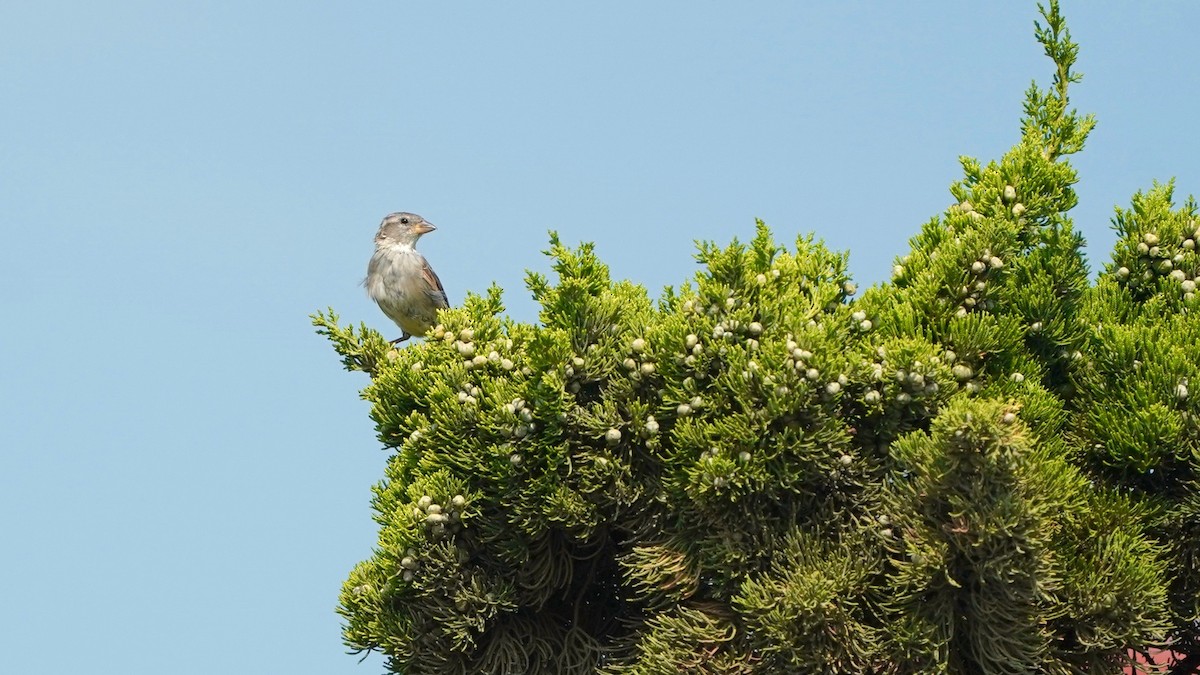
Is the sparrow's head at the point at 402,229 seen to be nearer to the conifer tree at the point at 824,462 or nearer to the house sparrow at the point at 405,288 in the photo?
the house sparrow at the point at 405,288

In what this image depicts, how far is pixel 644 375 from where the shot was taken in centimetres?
943

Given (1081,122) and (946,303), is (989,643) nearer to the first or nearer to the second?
(946,303)

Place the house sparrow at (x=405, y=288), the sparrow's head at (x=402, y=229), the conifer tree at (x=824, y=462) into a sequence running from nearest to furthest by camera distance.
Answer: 1. the conifer tree at (x=824, y=462)
2. the house sparrow at (x=405, y=288)
3. the sparrow's head at (x=402, y=229)

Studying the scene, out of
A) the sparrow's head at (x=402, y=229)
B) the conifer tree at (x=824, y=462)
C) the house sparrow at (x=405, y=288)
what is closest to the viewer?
the conifer tree at (x=824, y=462)

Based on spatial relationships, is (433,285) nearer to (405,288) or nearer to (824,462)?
(405,288)

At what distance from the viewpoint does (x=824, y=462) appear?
29.3ft

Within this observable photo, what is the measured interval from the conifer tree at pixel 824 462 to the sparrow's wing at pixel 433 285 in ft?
13.2

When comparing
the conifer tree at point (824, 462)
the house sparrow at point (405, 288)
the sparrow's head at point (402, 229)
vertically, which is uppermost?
the sparrow's head at point (402, 229)

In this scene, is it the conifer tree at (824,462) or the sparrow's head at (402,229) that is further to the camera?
the sparrow's head at (402,229)

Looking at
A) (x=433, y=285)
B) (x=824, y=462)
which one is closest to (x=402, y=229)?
(x=433, y=285)

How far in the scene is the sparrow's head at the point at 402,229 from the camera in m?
15.1

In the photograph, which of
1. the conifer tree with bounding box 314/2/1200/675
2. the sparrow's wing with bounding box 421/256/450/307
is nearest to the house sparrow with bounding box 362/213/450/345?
the sparrow's wing with bounding box 421/256/450/307

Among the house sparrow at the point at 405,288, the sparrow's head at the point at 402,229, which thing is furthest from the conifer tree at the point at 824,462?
the sparrow's head at the point at 402,229

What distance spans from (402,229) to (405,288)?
110cm
